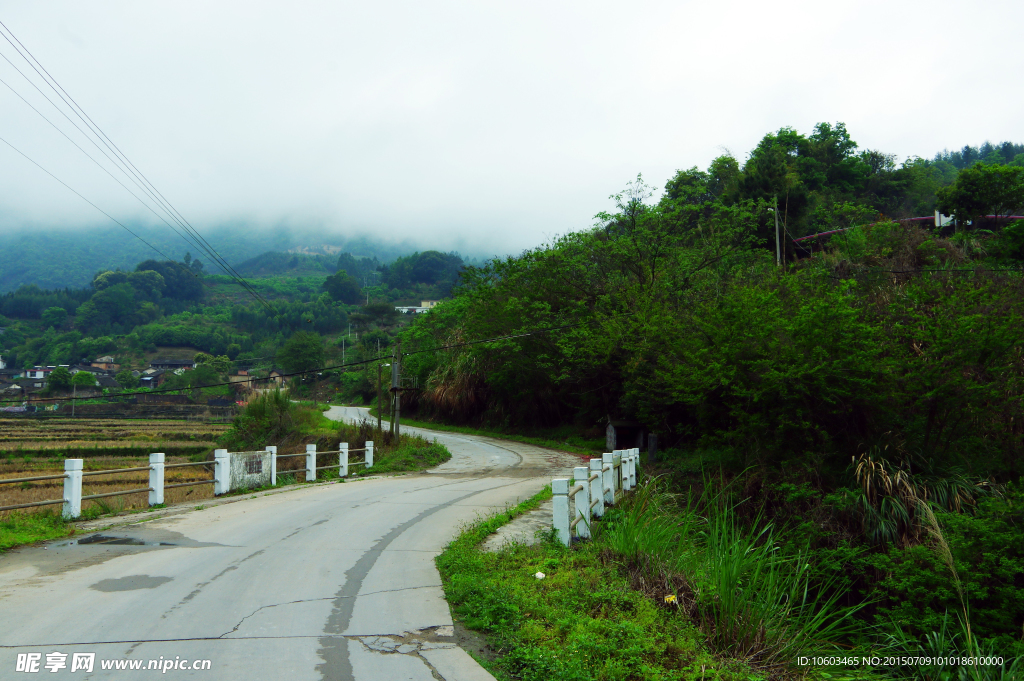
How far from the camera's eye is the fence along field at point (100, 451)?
30453 millimetres

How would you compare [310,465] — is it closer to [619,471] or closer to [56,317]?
[619,471]

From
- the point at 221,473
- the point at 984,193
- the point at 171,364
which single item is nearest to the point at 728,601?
the point at 221,473

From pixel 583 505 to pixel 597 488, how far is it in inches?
47.9

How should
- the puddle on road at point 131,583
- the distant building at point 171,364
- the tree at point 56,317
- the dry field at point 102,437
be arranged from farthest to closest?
1. the tree at point 56,317
2. the distant building at point 171,364
3. the dry field at point 102,437
4. the puddle on road at point 131,583

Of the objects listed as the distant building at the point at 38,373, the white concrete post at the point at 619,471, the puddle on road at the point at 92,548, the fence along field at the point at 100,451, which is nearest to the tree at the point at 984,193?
the white concrete post at the point at 619,471

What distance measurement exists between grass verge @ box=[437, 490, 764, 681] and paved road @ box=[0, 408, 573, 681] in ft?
1.16

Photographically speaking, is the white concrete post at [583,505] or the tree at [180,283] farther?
the tree at [180,283]

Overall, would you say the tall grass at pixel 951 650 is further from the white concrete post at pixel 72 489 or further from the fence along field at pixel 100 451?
Result: the fence along field at pixel 100 451

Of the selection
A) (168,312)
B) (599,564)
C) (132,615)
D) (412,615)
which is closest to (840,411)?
(599,564)

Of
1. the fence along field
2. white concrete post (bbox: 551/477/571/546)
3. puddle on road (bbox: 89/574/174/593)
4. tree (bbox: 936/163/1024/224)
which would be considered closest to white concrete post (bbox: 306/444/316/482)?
the fence along field

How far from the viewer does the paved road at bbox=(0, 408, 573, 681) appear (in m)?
5.04

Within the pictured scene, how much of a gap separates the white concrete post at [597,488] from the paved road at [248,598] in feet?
8.23

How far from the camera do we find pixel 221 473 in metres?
16.7

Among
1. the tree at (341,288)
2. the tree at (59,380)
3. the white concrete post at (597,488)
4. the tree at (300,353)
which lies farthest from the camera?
the tree at (341,288)
